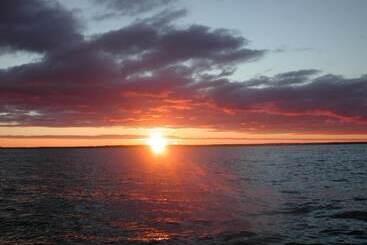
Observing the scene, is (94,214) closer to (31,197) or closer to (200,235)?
(200,235)

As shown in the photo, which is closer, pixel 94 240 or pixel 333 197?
pixel 94 240

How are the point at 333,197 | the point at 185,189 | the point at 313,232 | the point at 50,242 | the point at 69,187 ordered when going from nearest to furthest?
the point at 50,242 < the point at 313,232 < the point at 333,197 < the point at 185,189 < the point at 69,187

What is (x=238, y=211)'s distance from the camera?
1570 inches

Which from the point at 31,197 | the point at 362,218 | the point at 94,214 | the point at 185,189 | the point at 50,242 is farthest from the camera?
the point at 185,189

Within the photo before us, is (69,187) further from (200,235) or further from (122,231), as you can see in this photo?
(200,235)

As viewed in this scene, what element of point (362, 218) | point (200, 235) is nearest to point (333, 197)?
point (362, 218)

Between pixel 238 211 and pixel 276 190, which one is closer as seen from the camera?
pixel 238 211

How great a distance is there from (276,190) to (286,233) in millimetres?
27696

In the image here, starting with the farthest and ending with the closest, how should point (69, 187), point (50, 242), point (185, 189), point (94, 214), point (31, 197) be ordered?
1. point (69, 187)
2. point (185, 189)
3. point (31, 197)
4. point (94, 214)
5. point (50, 242)

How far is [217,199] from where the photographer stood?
49.2 meters

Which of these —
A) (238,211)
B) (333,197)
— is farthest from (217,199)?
(333,197)

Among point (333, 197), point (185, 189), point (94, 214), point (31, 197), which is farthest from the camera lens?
point (185, 189)

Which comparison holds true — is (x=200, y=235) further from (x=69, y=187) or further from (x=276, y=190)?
(x=69, y=187)

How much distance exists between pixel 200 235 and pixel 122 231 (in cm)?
639
